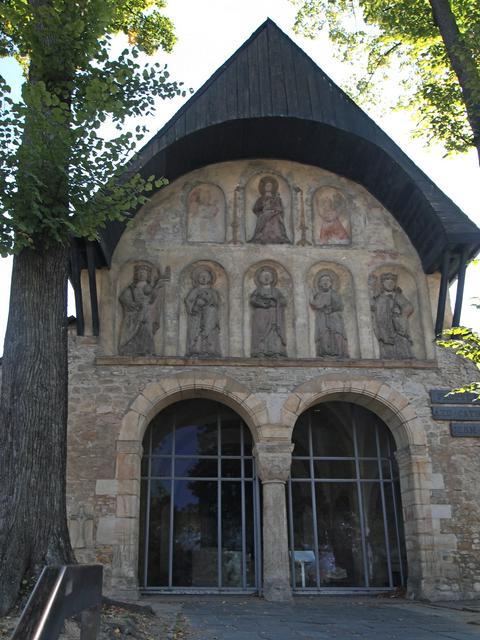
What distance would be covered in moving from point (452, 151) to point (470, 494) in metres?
5.96

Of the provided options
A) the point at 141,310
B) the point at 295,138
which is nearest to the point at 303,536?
the point at 141,310

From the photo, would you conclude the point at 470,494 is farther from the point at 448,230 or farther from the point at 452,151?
the point at 452,151

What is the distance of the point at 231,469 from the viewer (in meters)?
12.1

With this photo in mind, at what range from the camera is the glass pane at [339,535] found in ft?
39.0

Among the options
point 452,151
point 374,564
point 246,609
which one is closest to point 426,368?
point 374,564

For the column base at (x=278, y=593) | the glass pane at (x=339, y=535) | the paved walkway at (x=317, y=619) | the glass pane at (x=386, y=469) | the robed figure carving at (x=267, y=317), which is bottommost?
the paved walkway at (x=317, y=619)

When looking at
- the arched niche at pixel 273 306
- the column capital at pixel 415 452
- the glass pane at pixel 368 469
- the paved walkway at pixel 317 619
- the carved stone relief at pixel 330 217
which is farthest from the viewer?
the carved stone relief at pixel 330 217

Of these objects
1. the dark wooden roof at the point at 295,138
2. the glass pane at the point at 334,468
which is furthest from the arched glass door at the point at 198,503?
the dark wooden roof at the point at 295,138

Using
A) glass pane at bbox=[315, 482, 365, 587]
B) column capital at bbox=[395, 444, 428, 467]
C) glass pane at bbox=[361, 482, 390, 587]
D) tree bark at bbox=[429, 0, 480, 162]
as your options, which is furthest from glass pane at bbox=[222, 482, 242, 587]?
tree bark at bbox=[429, 0, 480, 162]

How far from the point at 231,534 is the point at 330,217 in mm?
6474

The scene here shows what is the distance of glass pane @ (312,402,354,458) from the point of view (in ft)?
41.6

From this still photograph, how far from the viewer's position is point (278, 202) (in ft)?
42.9

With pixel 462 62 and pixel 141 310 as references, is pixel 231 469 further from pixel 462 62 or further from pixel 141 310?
pixel 462 62

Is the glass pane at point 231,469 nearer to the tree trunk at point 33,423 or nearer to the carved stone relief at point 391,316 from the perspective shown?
the carved stone relief at point 391,316
